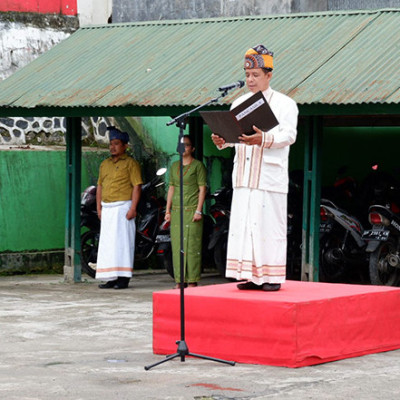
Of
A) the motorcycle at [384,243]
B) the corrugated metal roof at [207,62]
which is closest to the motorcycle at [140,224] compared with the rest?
the corrugated metal roof at [207,62]

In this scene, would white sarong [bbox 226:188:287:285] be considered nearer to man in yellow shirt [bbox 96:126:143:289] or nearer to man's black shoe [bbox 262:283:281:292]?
man's black shoe [bbox 262:283:281:292]

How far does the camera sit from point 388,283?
12828mm

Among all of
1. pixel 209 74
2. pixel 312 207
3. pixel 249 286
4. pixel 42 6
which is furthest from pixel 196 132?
pixel 249 286

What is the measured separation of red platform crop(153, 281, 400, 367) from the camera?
7.86m

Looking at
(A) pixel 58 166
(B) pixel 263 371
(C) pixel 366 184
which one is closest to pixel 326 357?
(B) pixel 263 371

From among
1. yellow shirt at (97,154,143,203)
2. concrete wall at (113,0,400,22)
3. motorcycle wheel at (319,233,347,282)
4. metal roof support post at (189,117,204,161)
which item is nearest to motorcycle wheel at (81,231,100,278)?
yellow shirt at (97,154,143,203)

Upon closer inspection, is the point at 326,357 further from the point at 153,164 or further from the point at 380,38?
the point at 153,164

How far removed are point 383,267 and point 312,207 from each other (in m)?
1.15

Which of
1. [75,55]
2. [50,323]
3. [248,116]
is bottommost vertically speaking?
[50,323]

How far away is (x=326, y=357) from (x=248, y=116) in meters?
1.79

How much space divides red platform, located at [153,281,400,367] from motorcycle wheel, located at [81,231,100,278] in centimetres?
593

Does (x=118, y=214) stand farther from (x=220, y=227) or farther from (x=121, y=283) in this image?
(x=220, y=227)

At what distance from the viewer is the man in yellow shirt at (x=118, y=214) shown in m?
13.5

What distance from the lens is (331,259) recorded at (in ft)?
43.5
